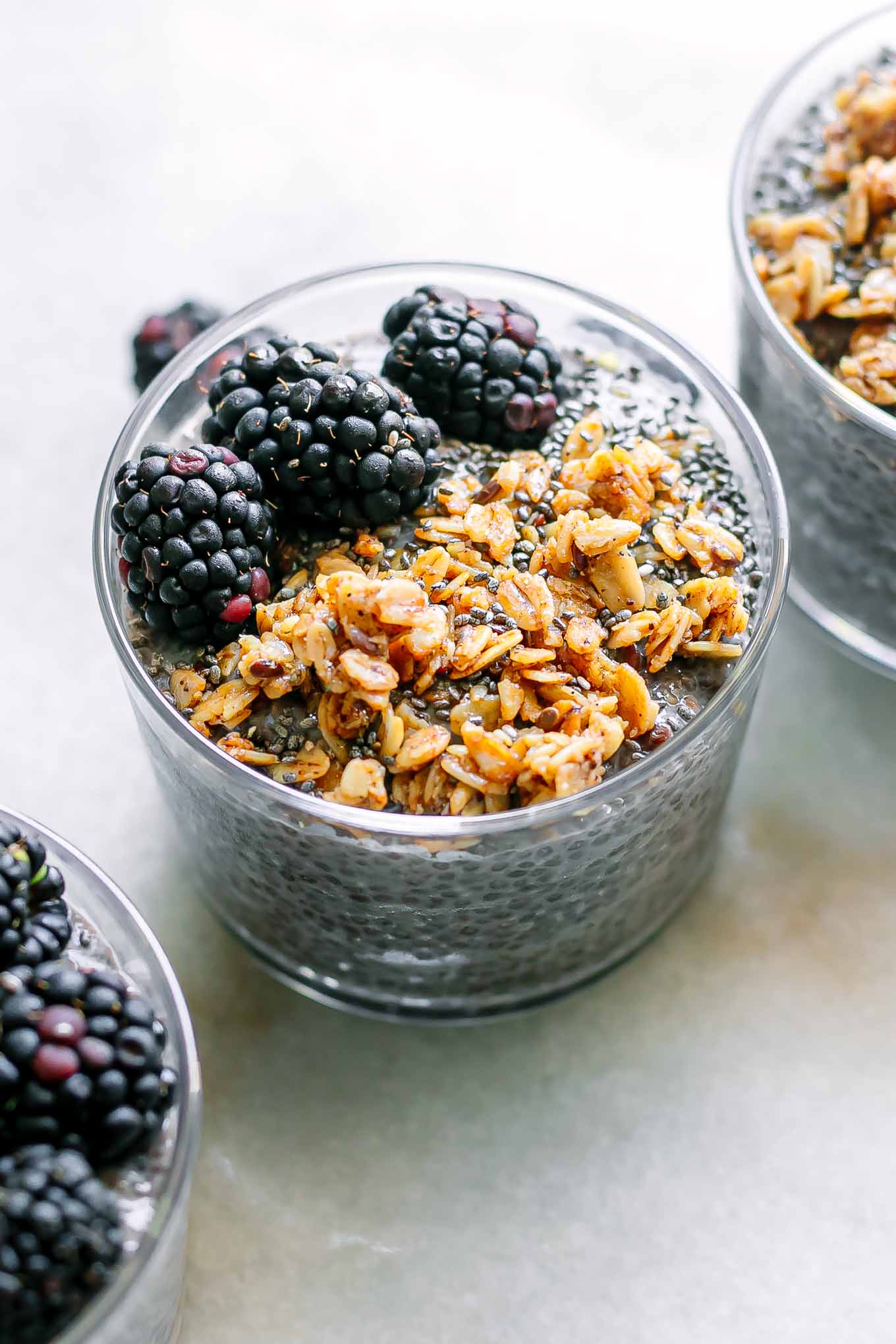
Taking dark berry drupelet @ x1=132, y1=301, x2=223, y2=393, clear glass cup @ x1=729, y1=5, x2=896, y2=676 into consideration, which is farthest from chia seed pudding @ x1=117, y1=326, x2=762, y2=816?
dark berry drupelet @ x1=132, y1=301, x2=223, y2=393

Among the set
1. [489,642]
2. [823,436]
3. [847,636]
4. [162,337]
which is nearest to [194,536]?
[489,642]

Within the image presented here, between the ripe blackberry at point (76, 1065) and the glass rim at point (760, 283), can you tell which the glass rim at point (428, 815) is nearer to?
the glass rim at point (760, 283)

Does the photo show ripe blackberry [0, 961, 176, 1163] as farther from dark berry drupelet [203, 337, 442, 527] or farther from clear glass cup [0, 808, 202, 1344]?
dark berry drupelet [203, 337, 442, 527]

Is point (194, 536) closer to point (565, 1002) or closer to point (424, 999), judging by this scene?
point (424, 999)

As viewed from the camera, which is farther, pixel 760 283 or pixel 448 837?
pixel 760 283

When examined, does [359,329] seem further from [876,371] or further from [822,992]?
[822,992]

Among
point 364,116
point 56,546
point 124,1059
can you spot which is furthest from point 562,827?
point 364,116
